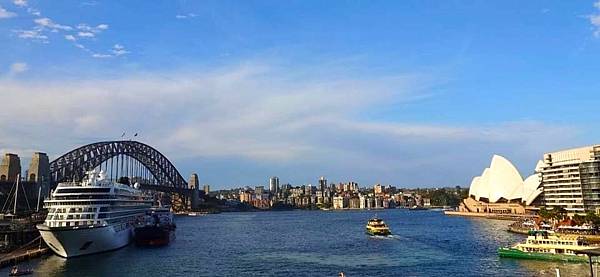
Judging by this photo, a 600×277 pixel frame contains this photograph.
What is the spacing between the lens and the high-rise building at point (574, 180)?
72062 millimetres

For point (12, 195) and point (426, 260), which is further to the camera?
point (12, 195)

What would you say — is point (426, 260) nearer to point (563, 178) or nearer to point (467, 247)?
point (467, 247)

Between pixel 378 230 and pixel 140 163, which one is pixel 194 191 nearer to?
pixel 140 163

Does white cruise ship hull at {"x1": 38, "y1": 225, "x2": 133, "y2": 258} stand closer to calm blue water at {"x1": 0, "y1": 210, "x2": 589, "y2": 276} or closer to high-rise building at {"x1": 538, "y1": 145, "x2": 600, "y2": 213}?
calm blue water at {"x1": 0, "y1": 210, "x2": 589, "y2": 276}

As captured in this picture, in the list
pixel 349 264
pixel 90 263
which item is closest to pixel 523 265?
pixel 349 264

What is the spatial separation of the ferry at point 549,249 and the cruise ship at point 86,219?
3149 centimetres

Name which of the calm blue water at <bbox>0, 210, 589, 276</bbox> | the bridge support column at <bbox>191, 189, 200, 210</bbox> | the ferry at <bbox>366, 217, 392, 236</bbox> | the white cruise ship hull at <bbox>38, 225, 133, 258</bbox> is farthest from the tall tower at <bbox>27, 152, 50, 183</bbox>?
the bridge support column at <bbox>191, 189, 200, 210</bbox>


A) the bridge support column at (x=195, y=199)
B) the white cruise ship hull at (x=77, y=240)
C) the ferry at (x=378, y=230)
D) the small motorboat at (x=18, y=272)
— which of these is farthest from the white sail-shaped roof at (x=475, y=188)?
the small motorboat at (x=18, y=272)

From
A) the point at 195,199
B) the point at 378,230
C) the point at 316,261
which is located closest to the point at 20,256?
the point at 316,261

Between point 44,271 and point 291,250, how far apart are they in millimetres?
20542

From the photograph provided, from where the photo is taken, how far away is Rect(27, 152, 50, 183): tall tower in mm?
85838

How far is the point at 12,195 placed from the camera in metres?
79.4

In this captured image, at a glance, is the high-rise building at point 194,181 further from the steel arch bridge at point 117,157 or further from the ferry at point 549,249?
the ferry at point 549,249

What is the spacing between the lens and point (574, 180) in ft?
252
